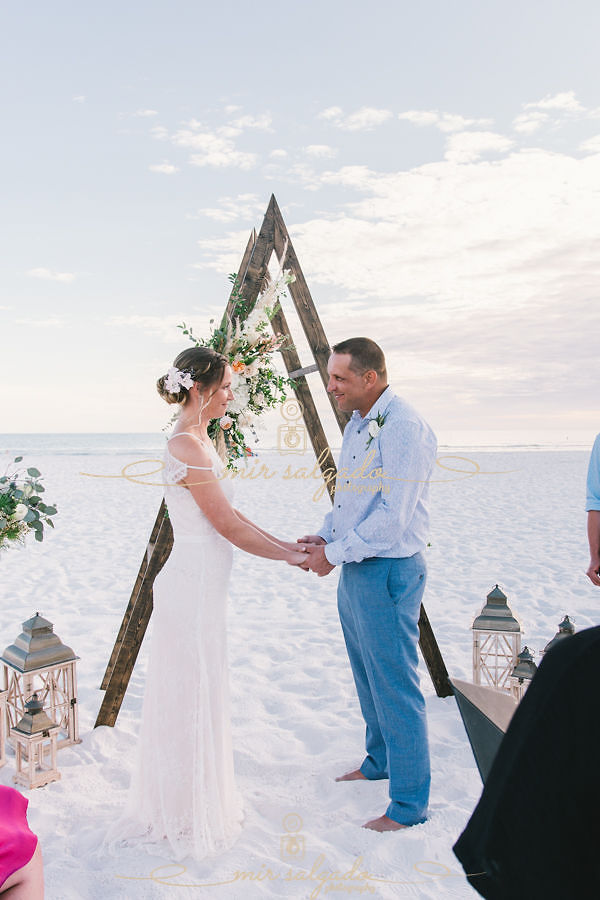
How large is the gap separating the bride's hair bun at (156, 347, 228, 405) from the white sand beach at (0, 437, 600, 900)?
1.88 feet

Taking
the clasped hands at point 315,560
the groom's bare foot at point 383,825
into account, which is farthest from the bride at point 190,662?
the groom's bare foot at point 383,825

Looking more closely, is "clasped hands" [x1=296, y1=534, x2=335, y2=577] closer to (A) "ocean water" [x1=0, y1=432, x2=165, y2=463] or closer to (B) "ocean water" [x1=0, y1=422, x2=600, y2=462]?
(A) "ocean water" [x1=0, y1=432, x2=165, y2=463]

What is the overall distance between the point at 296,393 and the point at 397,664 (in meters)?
1.69

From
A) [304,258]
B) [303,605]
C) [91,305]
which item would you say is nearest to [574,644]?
[304,258]

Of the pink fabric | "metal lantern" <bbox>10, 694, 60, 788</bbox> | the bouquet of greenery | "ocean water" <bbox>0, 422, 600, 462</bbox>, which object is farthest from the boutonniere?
"ocean water" <bbox>0, 422, 600, 462</bbox>

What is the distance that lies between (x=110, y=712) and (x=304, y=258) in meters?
2.85

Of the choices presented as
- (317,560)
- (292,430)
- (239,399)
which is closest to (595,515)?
(317,560)

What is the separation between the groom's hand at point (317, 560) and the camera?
2.92m

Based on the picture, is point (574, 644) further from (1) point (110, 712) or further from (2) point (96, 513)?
(2) point (96, 513)

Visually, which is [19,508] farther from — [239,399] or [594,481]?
[594,481]

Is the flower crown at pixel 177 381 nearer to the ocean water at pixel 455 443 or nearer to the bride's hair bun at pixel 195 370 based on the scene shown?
the bride's hair bun at pixel 195 370

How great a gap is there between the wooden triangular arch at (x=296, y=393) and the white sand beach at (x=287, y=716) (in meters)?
0.23

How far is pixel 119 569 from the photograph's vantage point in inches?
284

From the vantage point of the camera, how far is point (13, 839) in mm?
1465
